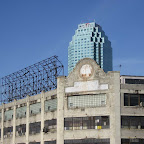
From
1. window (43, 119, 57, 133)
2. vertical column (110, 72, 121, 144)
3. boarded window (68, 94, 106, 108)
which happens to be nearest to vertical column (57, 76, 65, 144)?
boarded window (68, 94, 106, 108)

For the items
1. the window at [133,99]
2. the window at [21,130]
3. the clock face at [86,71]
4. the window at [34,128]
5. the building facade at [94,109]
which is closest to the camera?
the building facade at [94,109]

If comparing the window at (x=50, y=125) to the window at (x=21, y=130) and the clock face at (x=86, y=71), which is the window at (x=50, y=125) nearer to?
the window at (x=21, y=130)

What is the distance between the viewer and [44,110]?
6862 centimetres

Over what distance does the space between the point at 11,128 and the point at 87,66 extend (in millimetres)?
27329

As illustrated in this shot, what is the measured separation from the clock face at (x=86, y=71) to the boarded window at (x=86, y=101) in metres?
3.69

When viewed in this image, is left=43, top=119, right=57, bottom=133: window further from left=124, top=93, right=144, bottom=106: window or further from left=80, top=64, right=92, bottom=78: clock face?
left=124, top=93, right=144, bottom=106: window

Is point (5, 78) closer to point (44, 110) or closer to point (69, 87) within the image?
point (44, 110)

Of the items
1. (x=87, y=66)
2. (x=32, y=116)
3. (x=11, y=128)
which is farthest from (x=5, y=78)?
(x=87, y=66)

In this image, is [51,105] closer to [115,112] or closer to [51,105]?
[51,105]

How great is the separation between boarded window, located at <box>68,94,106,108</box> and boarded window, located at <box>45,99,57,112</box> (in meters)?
3.87

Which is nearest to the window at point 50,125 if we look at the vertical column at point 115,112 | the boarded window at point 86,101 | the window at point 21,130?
the boarded window at point 86,101

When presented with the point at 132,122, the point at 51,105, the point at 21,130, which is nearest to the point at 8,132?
the point at 21,130

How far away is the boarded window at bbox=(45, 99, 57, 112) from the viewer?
65.5 metres

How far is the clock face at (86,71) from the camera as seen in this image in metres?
62.1
